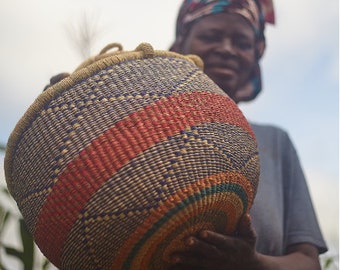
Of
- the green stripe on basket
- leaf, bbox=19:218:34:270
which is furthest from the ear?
leaf, bbox=19:218:34:270

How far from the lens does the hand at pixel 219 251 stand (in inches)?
37.8

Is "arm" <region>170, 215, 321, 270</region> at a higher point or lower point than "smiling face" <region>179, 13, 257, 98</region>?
lower

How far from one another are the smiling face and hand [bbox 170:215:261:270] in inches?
27.3

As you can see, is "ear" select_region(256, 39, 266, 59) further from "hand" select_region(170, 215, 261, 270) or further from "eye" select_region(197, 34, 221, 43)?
"hand" select_region(170, 215, 261, 270)

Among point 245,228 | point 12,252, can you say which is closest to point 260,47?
point 245,228

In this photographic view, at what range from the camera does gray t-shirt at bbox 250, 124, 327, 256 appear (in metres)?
1.42

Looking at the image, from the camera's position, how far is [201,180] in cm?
91

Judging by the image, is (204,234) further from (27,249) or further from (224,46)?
(27,249)

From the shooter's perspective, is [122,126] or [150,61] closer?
[122,126]

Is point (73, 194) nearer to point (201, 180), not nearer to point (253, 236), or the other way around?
point (201, 180)

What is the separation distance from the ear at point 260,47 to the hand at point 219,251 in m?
0.87

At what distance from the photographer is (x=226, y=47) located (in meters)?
1.61

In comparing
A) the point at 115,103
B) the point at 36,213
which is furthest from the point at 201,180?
the point at 36,213

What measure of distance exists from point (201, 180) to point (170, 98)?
158 millimetres
